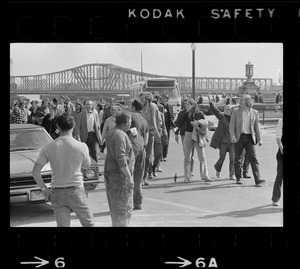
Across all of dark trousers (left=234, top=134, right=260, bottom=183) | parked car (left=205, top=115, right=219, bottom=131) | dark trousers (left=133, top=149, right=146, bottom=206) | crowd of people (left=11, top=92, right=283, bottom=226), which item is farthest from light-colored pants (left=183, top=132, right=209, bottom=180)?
Result: dark trousers (left=133, top=149, right=146, bottom=206)

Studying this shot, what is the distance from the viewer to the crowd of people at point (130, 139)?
4.32 m

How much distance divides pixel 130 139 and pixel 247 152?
2.16 metres

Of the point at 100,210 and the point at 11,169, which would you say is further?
the point at 100,210

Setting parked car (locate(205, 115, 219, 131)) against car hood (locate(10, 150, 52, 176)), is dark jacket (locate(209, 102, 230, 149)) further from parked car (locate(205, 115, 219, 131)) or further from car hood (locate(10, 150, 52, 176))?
car hood (locate(10, 150, 52, 176))

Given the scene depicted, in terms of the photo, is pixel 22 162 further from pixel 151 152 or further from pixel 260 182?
pixel 151 152

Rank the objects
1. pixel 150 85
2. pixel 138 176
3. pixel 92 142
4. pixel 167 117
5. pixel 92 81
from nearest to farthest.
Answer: pixel 92 81, pixel 150 85, pixel 138 176, pixel 92 142, pixel 167 117

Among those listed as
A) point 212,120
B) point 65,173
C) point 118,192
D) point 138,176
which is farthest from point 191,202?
point 212,120

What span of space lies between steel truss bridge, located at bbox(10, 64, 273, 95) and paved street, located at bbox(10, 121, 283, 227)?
74 cm

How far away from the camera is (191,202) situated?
20.0 feet

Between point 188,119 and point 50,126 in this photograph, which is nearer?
point 50,126
